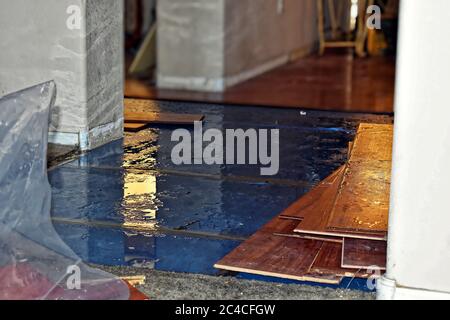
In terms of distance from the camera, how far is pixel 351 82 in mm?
10453

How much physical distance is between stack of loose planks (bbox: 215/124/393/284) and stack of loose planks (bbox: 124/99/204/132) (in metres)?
2.37

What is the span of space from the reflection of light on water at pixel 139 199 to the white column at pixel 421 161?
5.01ft

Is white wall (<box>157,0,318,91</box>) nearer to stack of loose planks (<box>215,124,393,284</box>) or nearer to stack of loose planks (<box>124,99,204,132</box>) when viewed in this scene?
stack of loose planks (<box>124,99,204,132</box>)

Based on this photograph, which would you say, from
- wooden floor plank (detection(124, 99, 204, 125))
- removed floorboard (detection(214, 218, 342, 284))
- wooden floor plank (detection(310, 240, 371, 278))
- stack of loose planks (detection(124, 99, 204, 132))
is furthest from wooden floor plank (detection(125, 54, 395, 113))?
wooden floor plank (detection(310, 240, 371, 278))

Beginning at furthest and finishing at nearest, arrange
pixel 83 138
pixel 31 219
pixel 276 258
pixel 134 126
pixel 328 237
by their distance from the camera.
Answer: pixel 134 126 → pixel 83 138 → pixel 328 237 → pixel 276 258 → pixel 31 219

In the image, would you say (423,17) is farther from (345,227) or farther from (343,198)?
(343,198)

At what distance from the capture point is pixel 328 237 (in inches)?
151

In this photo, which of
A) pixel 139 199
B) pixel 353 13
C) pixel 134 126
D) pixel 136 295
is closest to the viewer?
pixel 136 295

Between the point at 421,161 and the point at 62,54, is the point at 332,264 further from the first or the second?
the point at 62,54

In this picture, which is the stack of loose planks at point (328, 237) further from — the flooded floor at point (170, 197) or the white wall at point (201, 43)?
the white wall at point (201, 43)

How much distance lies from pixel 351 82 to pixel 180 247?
6.86 meters

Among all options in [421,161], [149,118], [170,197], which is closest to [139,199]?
[170,197]

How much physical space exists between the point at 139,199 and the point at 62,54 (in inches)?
60.5

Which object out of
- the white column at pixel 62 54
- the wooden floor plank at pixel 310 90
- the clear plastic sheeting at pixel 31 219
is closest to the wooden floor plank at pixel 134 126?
the white column at pixel 62 54
